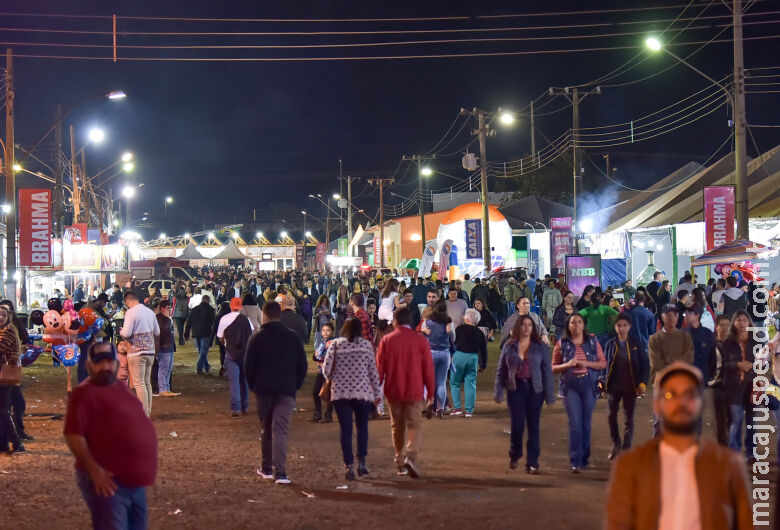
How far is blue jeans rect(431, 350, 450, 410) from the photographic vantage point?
1136 cm

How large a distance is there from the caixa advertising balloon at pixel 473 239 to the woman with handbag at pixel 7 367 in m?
25.5

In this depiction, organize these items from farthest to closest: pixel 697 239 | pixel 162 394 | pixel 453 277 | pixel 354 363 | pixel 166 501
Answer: pixel 453 277 < pixel 697 239 < pixel 162 394 < pixel 354 363 < pixel 166 501

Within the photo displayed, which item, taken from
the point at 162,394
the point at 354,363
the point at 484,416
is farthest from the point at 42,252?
the point at 354,363

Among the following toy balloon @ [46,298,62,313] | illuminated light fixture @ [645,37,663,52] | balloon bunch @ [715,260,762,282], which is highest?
illuminated light fixture @ [645,37,663,52]

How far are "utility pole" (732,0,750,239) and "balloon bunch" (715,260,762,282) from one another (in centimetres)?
90

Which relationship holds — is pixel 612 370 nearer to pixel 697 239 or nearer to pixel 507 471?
pixel 507 471

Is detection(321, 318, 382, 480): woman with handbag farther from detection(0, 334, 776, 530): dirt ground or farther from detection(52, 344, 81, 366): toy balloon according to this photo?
detection(52, 344, 81, 366): toy balloon

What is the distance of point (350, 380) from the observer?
8320mm

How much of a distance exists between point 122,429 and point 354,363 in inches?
142

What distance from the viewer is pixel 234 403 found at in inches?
497

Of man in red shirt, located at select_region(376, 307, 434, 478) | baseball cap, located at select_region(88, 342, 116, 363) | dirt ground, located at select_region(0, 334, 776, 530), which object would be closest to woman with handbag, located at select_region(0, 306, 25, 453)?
dirt ground, located at select_region(0, 334, 776, 530)

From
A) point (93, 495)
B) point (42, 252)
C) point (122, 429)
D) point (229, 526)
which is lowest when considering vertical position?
point (229, 526)

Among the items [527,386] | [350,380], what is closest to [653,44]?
[527,386]

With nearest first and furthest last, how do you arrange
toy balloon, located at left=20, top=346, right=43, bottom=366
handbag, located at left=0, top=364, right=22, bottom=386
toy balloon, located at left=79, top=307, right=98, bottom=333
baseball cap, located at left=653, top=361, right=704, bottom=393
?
baseball cap, located at left=653, top=361, right=704, bottom=393 < handbag, located at left=0, top=364, right=22, bottom=386 < toy balloon, located at left=20, top=346, right=43, bottom=366 < toy balloon, located at left=79, top=307, right=98, bottom=333
